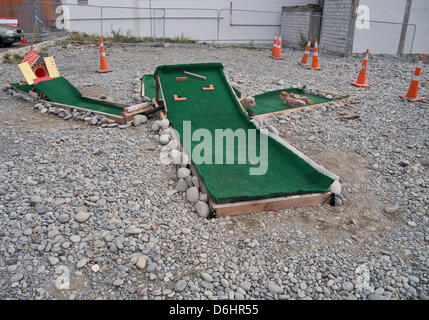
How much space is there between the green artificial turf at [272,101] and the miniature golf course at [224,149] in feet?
3.24

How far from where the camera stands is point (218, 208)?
3.29 m

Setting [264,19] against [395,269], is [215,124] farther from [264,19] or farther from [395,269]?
[264,19]

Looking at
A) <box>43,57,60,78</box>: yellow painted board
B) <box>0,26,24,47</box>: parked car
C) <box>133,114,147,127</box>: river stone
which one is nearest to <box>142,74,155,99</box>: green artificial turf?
<box>133,114,147,127</box>: river stone

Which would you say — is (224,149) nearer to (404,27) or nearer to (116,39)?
(116,39)

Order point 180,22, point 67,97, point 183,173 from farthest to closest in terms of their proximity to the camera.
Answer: point 180,22, point 67,97, point 183,173

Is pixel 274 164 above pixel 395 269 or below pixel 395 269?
above

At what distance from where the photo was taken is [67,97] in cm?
655

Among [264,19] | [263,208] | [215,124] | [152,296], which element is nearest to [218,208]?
[263,208]

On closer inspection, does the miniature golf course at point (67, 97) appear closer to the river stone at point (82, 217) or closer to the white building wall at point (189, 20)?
the river stone at point (82, 217)

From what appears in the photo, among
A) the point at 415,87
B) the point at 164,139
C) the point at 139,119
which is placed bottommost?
the point at 164,139

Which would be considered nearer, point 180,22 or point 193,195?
point 193,195

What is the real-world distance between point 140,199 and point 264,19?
54.9 ft

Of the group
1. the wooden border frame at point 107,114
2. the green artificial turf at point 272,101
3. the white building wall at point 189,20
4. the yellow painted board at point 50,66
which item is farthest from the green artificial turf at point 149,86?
the white building wall at point 189,20

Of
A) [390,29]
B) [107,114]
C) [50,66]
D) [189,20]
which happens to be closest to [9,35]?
[50,66]
